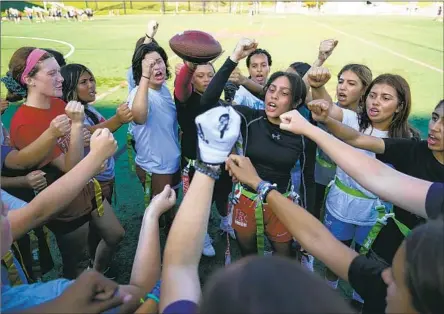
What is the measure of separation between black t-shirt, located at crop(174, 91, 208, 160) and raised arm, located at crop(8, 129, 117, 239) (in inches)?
73.3

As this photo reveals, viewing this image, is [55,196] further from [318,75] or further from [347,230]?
[347,230]

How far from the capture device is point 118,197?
17.8 ft

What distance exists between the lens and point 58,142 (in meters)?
3.10

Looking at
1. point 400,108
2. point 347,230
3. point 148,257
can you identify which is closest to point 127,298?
point 148,257

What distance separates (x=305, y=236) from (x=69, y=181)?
1.26 metres

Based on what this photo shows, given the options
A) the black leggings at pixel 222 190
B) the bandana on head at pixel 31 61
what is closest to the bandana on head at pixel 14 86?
the bandana on head at pixel 31 61

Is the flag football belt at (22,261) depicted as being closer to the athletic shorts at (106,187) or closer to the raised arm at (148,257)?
the athletic shorts at (106,187)

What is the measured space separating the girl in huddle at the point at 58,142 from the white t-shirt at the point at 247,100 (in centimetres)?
209

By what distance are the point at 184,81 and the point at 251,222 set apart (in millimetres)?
1531

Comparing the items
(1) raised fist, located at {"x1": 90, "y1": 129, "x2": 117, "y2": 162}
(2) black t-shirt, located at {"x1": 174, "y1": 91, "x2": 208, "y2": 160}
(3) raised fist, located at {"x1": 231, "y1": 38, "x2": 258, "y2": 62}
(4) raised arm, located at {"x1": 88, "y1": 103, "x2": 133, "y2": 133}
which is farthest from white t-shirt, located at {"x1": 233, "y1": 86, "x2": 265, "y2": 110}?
(1) raised fist, located at {"x1": 90, "y1": 129, "x2": 117, "y2": 162}

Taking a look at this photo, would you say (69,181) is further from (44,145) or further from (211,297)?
(211,297)

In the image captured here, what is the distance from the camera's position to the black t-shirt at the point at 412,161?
2559mm

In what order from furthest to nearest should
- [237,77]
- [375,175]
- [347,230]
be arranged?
[237,77], [347,230], [375,175]

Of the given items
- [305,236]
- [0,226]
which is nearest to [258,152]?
[305,236]
